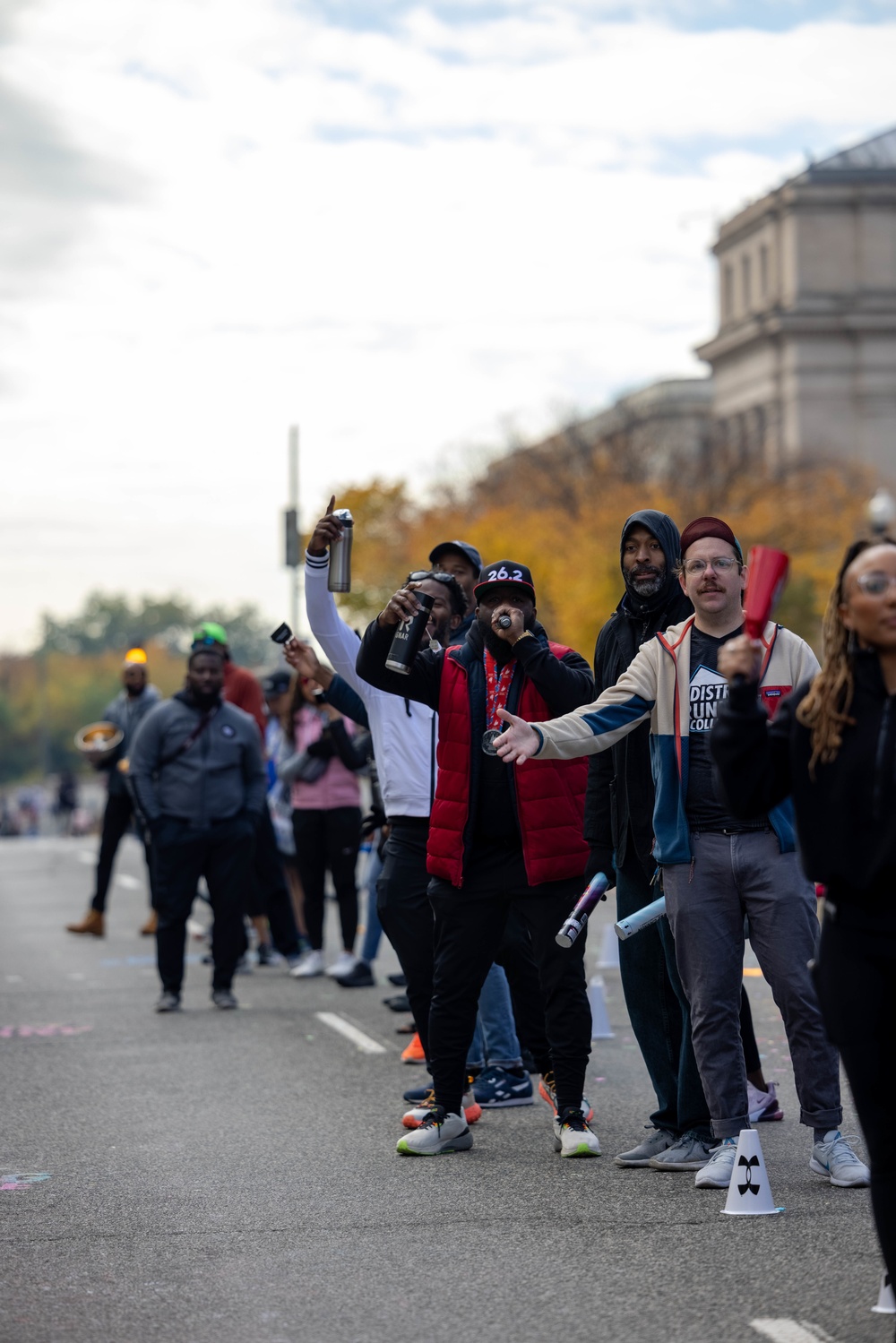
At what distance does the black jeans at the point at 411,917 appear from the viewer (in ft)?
26.6

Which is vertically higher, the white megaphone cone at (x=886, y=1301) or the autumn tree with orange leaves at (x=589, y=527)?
the autumn tree with orange leaves at (x=589, y=527)

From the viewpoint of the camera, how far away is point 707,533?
6621 mm

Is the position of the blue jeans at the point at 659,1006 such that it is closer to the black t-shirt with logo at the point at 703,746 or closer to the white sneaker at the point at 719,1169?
A: the white sneaker at the point at 719,1169

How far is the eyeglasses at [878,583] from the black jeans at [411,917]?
148 inches

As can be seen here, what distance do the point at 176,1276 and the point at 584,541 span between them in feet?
153

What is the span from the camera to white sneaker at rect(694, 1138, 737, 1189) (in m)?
6.55

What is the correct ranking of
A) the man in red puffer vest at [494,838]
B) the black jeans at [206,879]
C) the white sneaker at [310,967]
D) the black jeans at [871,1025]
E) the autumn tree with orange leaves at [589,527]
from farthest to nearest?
the autumn tree with orange leaves at [589,527] < the white sneaker at [310,967] < the black jeans at [206,879] < the man in red puffer vest at [494,838] < the black jeans at [871,1025]

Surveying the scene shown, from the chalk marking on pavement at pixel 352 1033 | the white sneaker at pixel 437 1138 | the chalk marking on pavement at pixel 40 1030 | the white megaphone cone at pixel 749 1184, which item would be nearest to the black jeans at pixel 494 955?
the white sneaker at pixel 437 1138

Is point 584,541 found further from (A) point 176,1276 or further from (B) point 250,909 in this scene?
(A) point 176,1276

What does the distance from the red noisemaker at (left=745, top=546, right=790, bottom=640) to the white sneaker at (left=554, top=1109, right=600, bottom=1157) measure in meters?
2.95

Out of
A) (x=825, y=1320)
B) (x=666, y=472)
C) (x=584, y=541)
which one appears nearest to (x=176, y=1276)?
(x=825, y=1320)

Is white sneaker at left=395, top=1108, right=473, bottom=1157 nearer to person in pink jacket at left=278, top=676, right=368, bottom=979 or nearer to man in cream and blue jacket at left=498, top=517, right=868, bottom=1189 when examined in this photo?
man in cream and blue jacket at left=498, top=517, right=868, bottom=1189

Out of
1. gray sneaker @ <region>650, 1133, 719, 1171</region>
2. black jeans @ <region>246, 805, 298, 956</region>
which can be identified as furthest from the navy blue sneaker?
black jeans @ <region>246, 805, 298, 956</region>

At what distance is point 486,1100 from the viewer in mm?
8570
